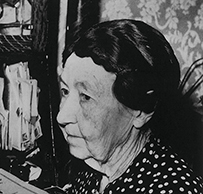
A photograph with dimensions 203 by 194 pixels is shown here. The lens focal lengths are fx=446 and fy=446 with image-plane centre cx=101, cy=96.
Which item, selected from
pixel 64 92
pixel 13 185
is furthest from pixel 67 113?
pixel 13 185

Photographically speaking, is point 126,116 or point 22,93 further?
point 22,93

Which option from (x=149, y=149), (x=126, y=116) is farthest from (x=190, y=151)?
(x=126, y=116)

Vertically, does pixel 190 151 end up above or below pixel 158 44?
below

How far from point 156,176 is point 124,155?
0.45ft

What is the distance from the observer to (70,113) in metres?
1.66

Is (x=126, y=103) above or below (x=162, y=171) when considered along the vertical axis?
above

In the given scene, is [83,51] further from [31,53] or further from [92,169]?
[92,169]

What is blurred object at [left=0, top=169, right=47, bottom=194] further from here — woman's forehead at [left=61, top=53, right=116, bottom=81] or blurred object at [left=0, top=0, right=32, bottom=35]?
blurred object at [left=0, top=0, right=32, bottom=35]

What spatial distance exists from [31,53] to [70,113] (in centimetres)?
28

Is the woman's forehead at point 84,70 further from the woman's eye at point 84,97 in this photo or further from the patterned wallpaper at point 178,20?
the patterned wallpaper at point 178,20

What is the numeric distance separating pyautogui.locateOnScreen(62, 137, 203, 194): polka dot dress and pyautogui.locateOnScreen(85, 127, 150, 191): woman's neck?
0.05 feet

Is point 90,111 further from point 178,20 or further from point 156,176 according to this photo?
point 178,20

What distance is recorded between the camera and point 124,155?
5.35 ft

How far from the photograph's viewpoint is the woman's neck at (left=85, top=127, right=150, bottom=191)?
1622 millimetres
